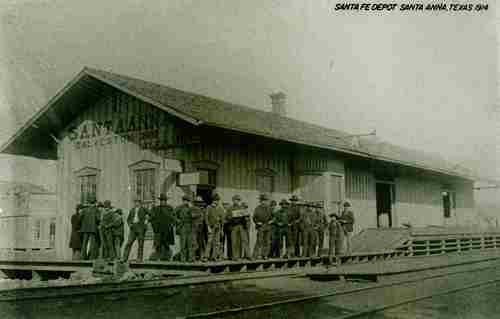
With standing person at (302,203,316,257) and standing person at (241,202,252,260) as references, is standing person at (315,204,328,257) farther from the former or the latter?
standing person at (241,202,252,260)

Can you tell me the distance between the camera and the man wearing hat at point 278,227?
442 inches

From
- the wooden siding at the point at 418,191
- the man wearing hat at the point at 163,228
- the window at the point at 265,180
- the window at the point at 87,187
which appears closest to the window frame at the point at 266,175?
the window at the point at 265,180

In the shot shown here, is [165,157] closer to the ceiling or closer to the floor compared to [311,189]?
closer to the ceiling

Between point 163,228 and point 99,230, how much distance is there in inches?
59.8

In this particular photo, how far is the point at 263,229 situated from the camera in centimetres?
1109

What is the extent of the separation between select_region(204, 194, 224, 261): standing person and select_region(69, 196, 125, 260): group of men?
2.15 metres

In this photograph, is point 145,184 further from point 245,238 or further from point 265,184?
point 265,184

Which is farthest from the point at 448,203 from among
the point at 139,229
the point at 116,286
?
the point at 116,286

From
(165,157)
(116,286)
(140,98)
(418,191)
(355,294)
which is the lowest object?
(355,294)

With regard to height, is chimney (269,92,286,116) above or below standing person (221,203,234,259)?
above

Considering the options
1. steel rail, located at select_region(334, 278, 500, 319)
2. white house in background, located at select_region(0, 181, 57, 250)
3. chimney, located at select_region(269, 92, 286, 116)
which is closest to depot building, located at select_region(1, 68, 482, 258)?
chimney, located at select_region(269, 92, 286, 116)

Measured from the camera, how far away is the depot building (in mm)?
11508

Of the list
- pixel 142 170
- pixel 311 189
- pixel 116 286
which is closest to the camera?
pixel 116 286

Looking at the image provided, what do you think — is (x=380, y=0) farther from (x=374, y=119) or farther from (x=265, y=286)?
(x=374, y=119)
